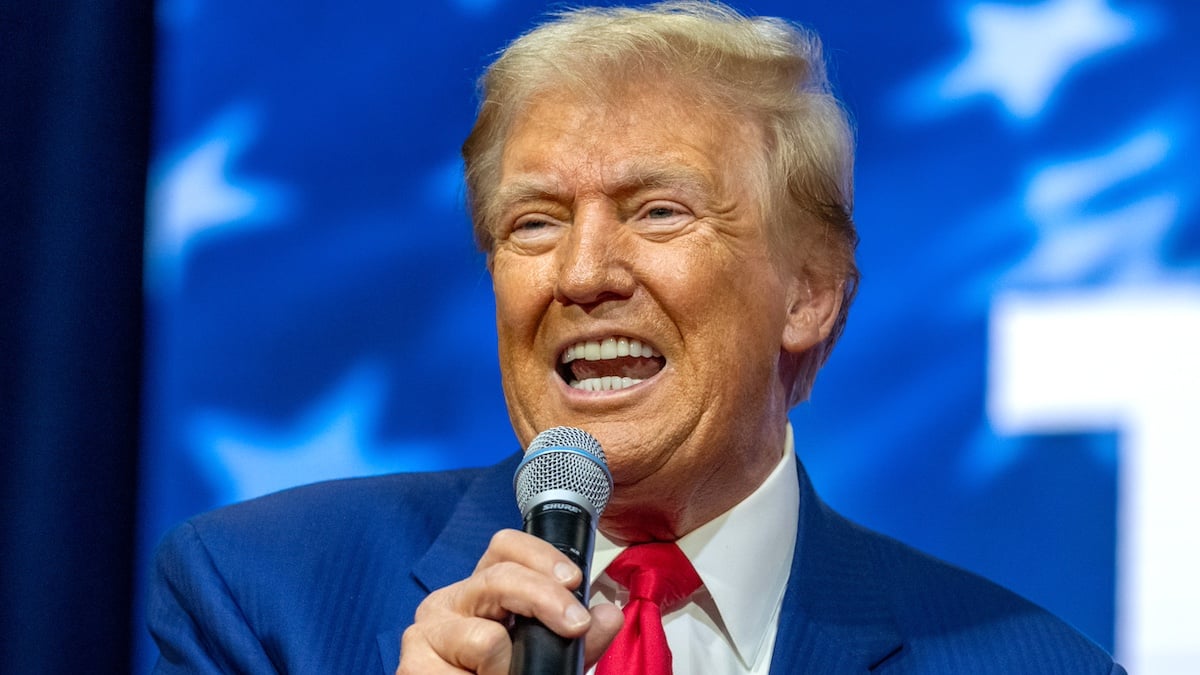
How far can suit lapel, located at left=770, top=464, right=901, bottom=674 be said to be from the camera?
2.05m

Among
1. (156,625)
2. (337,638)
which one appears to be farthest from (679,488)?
(156,625)

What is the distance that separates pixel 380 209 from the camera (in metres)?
2.77

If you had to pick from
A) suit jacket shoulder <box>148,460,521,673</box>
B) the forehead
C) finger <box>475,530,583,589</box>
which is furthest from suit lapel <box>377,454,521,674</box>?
finger <box>475,530,583,589</box>

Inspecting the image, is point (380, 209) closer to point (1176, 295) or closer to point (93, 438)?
point (93, 438)

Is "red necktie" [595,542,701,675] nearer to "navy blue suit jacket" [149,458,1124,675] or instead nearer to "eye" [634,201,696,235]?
"navy blue suit jacket" [149,458,1124,675]

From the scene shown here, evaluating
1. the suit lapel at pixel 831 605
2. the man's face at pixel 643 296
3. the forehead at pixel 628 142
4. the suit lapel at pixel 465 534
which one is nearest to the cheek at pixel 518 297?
the man's face at pixel 643 296

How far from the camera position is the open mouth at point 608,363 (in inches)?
79.0

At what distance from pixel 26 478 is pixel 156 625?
0.54m

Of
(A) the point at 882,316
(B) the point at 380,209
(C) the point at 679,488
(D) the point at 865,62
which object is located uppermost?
(D) the point at 865,62

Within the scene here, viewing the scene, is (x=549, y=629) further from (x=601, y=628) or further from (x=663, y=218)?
(x=663, y=218)

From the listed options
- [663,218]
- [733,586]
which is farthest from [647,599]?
[663,218]

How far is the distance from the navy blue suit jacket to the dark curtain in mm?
459

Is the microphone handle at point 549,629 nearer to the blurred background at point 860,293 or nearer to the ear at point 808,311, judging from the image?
the ear at point 808,311

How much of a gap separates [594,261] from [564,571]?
0.74 m
